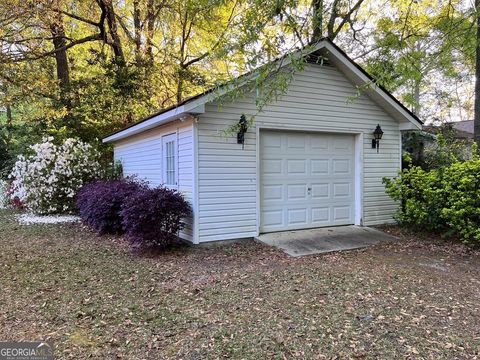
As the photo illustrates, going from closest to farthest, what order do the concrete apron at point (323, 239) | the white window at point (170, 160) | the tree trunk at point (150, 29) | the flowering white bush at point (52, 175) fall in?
the concrete apron at point (323, 239)
the white window at point (170, 160)
the flowering white bush at point (52, 175)
the tree trunk at point (150, 29)

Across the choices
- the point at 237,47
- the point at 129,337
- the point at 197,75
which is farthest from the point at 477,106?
the point at 197,75

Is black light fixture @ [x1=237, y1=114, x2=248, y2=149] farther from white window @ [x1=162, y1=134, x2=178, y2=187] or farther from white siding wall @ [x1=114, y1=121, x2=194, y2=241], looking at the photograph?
white window @ [x1=162, y1=134, x2=178, y2=187]

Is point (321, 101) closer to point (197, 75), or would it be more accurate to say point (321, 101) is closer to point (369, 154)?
point (369, 154)

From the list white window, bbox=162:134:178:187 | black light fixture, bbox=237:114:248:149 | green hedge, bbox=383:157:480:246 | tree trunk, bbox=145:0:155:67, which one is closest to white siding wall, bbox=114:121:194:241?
white window, bbox=162:134:178:187

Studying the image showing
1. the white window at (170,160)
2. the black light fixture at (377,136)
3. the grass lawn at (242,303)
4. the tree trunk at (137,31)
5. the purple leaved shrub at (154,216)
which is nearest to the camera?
the grass lawn at (242,303)

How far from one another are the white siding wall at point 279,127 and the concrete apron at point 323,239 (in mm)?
507

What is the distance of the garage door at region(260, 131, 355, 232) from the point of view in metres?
7.25

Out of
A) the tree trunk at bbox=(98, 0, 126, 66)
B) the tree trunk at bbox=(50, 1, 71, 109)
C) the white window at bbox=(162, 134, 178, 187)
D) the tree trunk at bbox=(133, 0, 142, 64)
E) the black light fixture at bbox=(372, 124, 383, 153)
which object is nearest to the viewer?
the white window at bbox=(162, 134, 178, 187)

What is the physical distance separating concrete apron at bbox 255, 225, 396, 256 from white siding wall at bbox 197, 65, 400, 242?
507 millimetres

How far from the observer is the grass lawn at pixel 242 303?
9.98 feet

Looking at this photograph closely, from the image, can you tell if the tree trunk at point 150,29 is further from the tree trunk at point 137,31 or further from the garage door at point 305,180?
the garage door at point 305,180

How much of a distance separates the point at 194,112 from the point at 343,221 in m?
4.49

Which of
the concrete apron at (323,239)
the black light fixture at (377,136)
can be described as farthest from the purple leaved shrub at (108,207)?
the black light fixture at (377,136)

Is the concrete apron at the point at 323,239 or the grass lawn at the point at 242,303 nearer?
the grass lawn at the point at 242,303
